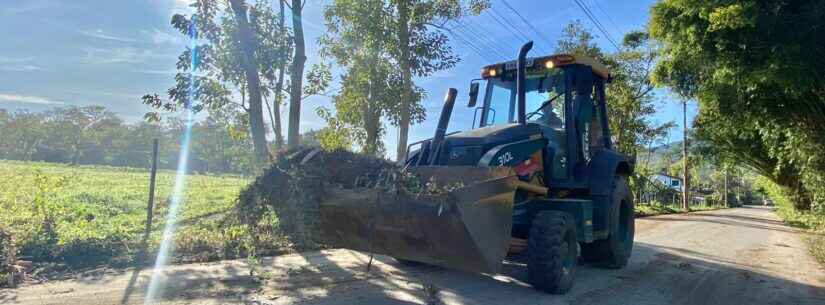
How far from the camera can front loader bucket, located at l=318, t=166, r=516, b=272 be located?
4.29 m

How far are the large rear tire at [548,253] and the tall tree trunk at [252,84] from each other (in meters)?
3.97

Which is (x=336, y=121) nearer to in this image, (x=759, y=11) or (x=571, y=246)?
(x=571, y=246)

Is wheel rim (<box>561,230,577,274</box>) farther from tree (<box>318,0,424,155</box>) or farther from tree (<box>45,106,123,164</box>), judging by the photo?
tree (<box>45,106,123,164</box>)

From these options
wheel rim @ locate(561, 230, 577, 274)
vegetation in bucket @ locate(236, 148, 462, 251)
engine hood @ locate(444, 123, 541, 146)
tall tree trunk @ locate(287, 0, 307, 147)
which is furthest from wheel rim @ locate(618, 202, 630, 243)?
tall tree trunk @ locate(287, 0, 307, 147)

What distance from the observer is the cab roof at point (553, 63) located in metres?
6.49

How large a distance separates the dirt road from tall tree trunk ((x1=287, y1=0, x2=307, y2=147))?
7.14 ft

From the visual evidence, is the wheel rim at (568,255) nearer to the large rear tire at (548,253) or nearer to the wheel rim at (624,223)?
the large rear tire at (548,253)

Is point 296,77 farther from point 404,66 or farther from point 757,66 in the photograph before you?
point 757,66

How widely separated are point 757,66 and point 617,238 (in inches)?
196

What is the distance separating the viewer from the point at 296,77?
8.18 metres

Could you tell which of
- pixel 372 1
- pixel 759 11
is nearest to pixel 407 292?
pixel 372 1

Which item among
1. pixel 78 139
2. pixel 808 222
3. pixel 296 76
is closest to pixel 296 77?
pixel 296 76

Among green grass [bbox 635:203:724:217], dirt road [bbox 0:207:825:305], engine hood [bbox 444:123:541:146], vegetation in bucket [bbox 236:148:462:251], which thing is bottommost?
dirt road [bbox 0:207:825:305]

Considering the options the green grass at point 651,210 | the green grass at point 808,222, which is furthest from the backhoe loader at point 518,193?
the green grass at point 651,210
